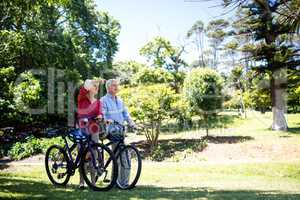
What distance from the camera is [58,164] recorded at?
738 centimetres

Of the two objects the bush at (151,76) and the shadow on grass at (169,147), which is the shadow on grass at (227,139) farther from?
the bush at (151,76)

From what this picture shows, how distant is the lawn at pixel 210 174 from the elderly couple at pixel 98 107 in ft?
3.05

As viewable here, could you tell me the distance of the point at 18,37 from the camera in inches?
898

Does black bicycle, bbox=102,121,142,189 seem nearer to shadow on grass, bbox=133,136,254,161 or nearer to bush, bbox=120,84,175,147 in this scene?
shadow on grass, bbox=133,136,254,161

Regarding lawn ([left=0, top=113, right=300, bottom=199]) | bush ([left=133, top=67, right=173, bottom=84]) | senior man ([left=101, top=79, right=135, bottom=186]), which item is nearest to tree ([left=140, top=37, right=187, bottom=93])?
bush ([left=133, top=67, right=173, bottom=84])

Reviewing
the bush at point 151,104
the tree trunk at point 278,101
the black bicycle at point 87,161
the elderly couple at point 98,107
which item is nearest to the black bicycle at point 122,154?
the elderly couple at point 98,107

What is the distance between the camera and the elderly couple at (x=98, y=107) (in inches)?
266

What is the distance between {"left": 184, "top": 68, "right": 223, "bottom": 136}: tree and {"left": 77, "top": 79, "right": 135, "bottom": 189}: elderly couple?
571 inches

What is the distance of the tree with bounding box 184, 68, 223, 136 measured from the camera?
70.8 feet

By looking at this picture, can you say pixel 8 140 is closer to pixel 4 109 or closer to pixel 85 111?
pixel 4 109

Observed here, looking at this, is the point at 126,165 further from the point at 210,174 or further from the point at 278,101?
the point at 278,101

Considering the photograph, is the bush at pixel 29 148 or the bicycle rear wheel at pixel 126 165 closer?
the bicycle rear wheel at pixel 126 165

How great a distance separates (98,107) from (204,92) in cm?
1516

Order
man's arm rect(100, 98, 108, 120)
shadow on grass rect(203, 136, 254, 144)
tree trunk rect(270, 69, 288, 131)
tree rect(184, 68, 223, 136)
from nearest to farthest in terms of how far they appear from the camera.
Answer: man's arm rect(100, 98, 108, 120) < shadow on grass rect(203, 136, 254, 144) < tree rect(184, 68, 223, 136) < tree trunk rect(270, 69, 288, 131)
